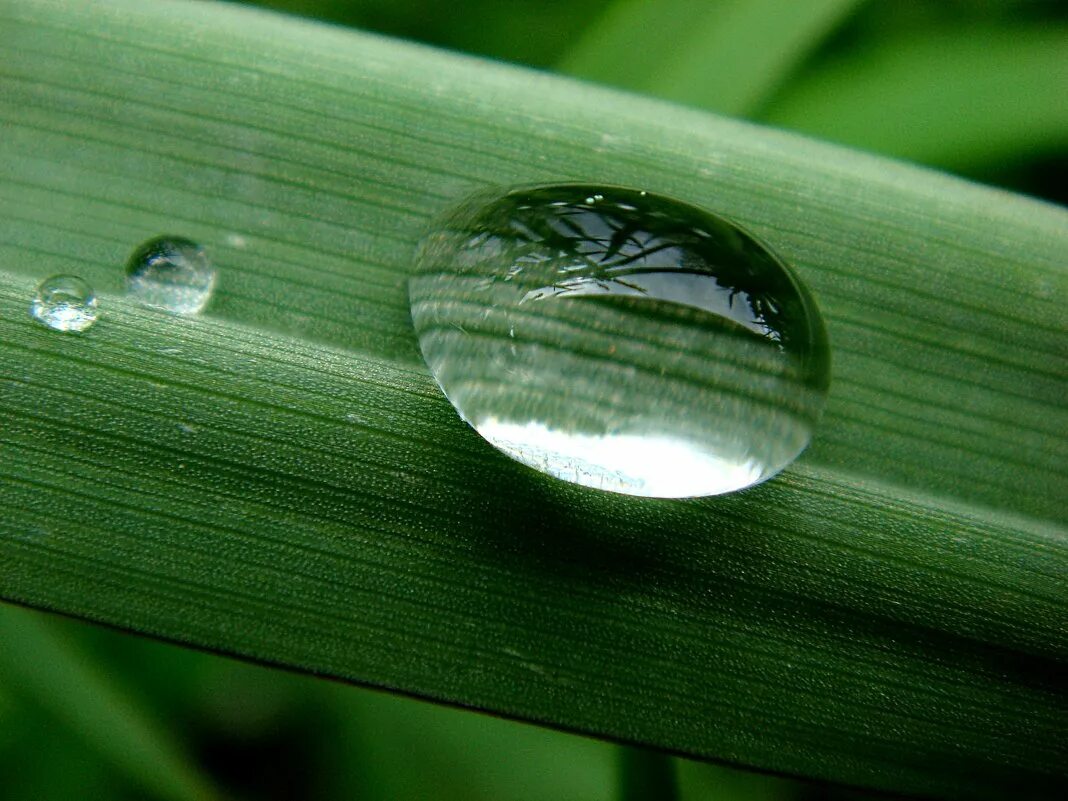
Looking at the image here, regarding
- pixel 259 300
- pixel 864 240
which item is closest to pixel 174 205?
pixel 259 300

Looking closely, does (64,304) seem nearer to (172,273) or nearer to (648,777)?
(172,273)

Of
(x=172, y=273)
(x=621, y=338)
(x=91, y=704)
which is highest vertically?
→ (x=172, y=273)

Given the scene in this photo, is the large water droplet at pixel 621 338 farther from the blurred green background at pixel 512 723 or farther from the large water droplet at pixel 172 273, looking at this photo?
the blurred green background at pixel 512 723

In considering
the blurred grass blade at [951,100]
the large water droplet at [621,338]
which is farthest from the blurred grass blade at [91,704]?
the blurred grass blade at [951,100]

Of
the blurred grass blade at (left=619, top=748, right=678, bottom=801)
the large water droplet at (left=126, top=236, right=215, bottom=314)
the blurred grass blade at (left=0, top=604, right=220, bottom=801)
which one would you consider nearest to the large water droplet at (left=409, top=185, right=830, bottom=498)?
the large water droplet at (left=126, top=236, right=215, bottom=314)

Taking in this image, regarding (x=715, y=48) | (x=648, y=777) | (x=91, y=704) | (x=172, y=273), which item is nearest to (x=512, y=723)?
(x=648, y=777)

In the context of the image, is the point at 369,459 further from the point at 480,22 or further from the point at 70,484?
the point at 480,22

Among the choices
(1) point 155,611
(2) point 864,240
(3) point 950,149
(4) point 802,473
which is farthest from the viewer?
(3) point 950,149
